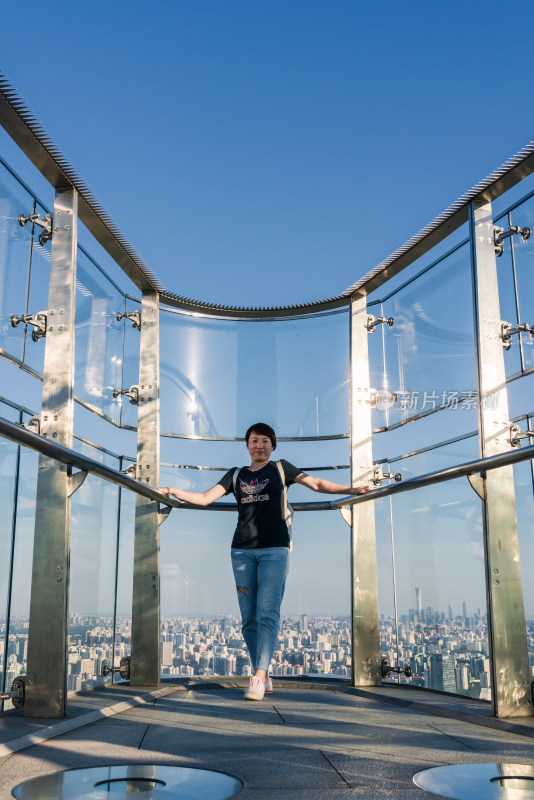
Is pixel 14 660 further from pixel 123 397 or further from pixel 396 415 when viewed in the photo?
pixel 396 415

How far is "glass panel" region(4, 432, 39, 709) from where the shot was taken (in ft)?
10.1

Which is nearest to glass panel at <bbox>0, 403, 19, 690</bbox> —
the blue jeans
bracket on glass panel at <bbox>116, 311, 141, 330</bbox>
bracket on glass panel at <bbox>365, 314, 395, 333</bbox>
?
the blue jeans

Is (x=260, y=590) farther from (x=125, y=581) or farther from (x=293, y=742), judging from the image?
(x=293, y=742)

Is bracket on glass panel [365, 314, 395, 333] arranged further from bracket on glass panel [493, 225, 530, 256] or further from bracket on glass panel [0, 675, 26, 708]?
bracket on glass panel [0, 675, 26, 708]

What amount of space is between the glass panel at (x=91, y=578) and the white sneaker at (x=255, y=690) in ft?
2.84

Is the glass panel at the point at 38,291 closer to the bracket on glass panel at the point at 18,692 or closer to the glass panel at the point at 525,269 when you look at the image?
the bracket on glass panel at the point at 18,692

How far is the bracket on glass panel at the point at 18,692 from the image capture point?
293 centimetres

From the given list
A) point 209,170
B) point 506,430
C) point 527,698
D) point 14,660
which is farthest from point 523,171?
point 209,170

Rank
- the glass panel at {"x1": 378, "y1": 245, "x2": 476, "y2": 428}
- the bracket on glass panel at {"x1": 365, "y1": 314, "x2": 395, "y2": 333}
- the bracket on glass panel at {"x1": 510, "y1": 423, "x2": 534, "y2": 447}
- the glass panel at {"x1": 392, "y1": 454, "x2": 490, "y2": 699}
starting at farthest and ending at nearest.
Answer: the bracket on glass panel at {"x1": 365, "y1": 314, "x2": 395, "y2": 333}, the glass panel at {"x1": 378, "y1": 245, "x2": 476, "y2": 428}, the glass panel at {"x1": 392, "y1": 454, "x2": 490, "y2": 699}, the bracket on glass panel at {"x1": 510, "y1": 423, "x2": 534, "y2": 447}

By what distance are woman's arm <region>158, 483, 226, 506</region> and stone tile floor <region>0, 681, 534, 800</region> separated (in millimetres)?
1055

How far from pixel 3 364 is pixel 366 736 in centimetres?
219

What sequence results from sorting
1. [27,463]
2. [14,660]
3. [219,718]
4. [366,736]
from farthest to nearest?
[27,463] < [14,660] < [219,718] < [366,736]

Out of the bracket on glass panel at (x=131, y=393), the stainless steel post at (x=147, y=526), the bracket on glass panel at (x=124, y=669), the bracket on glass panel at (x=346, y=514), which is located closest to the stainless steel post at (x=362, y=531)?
the bracket on glass panel at (x=346, y=514)

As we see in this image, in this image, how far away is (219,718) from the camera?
113 inches
